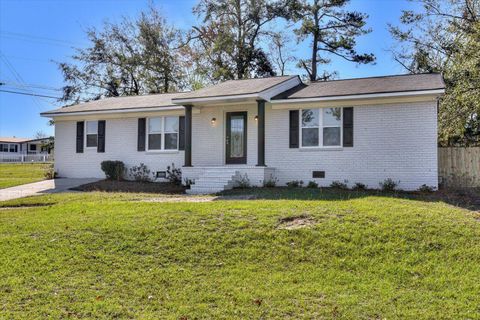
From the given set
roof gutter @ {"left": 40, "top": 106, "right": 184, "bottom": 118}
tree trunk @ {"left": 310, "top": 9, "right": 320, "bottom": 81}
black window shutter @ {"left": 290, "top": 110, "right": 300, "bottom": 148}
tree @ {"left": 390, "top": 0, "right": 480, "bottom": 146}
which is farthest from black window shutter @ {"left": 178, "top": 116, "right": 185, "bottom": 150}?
tree trunk @ {"left": 310, "top": 9, "right": 320, "bottom": 81}

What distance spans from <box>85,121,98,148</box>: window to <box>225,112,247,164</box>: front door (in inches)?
231

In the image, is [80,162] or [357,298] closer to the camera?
[357,298]

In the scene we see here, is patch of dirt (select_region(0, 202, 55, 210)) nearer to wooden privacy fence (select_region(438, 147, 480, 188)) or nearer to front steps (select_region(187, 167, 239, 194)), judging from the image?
front steps (select_region(187, 167, 239, 194))

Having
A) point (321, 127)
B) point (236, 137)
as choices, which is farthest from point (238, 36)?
point (321, 127)

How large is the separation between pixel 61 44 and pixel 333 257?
32384 mm

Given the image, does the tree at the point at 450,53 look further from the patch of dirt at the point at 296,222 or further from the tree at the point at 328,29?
the patch of dirt at the point at 296,222

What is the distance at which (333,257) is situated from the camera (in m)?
5.87

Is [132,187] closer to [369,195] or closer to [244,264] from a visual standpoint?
[369,195]

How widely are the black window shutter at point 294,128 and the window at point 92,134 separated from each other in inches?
328

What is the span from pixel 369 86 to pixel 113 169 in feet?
32.6

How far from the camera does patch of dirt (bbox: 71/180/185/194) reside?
534 inches

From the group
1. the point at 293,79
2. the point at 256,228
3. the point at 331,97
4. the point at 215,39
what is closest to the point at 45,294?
the point at 256,228

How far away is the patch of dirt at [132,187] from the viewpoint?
1355cm

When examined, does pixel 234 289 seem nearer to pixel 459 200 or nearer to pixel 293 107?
pixel 459 200
